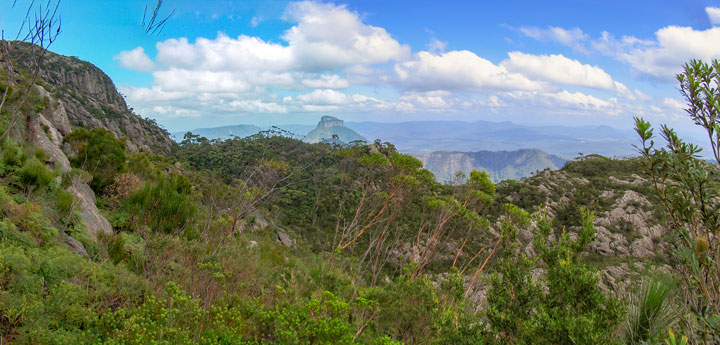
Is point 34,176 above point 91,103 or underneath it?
underneath

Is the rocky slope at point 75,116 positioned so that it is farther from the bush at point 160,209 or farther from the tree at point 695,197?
the tree at point 695,197

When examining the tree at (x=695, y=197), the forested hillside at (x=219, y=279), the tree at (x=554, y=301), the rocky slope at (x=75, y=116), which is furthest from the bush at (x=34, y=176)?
the tree at (x=695, y=197)

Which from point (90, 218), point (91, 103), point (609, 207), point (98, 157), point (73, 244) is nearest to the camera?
point (73, 244)

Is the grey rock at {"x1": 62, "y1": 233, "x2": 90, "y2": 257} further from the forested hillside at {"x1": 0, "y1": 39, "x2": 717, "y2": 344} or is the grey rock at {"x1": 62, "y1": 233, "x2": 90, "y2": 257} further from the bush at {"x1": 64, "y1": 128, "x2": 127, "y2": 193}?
the bush at {"x1": 64, "y1": 128, "x2": 127, "y2": 193}

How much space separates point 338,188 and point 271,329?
2487 centimetres

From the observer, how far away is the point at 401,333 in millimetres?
5797

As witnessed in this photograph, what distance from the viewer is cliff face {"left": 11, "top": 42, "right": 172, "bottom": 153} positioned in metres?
31.0

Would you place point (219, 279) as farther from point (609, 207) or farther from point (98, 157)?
point (609, 207)

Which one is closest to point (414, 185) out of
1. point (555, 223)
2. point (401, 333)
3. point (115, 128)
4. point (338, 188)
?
point (401, 333)

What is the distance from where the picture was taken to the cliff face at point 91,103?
31.0 meters

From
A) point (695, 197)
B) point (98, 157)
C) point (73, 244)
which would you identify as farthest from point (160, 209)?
point (695, 197)

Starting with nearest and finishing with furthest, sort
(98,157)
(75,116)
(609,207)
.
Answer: (98,157)
(609,207)
(75,116)

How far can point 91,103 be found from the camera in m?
38.1

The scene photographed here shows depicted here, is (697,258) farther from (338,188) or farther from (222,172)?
(222,172)
